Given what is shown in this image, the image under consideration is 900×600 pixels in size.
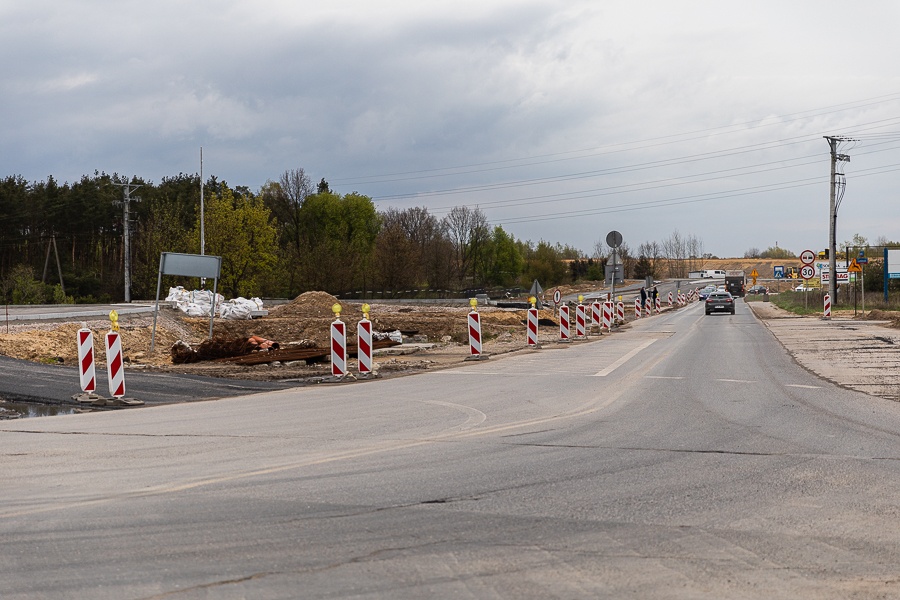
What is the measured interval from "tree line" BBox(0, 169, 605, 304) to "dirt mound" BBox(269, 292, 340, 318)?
18716 mm

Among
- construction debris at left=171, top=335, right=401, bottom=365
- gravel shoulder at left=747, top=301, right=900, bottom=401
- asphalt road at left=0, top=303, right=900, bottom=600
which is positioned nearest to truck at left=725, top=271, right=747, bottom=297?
gravel shoulder at left=747, top=301, right=900, bottom=401

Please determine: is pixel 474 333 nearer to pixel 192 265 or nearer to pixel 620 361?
pixel 620 361

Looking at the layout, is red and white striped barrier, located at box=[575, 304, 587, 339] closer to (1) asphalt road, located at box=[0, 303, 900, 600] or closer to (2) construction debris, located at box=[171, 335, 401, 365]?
(2) construction debris, located at box=[171, 335, 401, 365]

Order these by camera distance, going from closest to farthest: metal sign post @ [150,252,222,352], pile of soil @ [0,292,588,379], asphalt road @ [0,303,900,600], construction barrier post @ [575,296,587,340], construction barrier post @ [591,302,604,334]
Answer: asphalt road @ [0,303,900,600]
pile of soil @ [0,292,588,379]
metal sign post @ [150,252,222,352]
construction barrier post @ [575,296,587,340]
construction barrier post @ [591,302,604,334]

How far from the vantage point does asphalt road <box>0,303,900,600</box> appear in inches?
184

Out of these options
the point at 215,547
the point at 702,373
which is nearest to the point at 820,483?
the point at 215,547

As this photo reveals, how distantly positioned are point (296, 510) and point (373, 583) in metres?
1.72

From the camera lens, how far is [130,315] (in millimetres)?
36344

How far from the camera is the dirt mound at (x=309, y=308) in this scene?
44.6 m

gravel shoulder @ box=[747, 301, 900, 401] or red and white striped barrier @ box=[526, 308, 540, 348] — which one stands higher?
red and white striped barrier @ box=[526, 308, 540, 348]

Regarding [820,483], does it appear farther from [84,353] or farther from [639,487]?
[84,353]

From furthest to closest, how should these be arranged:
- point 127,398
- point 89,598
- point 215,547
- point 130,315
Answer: point 130,315, point 127,398, point 215,547, point 89,598

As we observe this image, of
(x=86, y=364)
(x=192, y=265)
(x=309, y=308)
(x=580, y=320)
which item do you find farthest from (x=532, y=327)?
(x=309, y=308)

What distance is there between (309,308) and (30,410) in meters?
33.7
